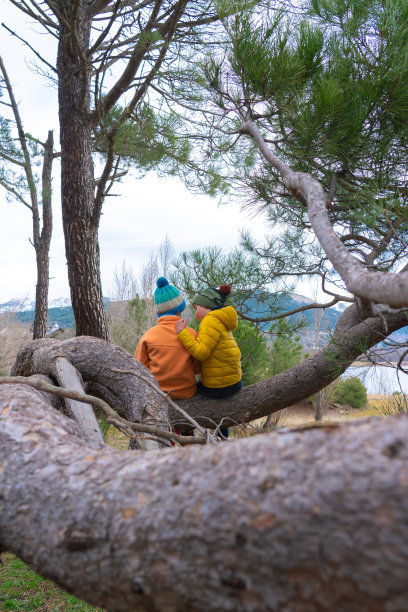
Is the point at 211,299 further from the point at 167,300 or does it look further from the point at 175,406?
the point at 175,406

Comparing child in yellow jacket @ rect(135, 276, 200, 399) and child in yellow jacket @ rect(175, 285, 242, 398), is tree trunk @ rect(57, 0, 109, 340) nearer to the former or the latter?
child in yellow jacket @ rect(135, 276, 200, 399)

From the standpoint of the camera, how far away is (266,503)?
1.52 ft

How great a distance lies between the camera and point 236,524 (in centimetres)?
47

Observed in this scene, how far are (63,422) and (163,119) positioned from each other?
3.71 m

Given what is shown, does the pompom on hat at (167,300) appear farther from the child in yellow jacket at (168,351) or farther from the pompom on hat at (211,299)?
the pompom on hat at (211,299)

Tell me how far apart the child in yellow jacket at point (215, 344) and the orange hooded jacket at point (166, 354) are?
55 mm

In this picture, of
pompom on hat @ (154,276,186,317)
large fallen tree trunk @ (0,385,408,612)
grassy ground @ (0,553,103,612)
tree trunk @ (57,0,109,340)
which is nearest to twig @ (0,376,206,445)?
large fallen tree trunk @ (0,385,408,612)

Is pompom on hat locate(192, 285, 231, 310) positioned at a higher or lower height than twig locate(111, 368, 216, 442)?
higher

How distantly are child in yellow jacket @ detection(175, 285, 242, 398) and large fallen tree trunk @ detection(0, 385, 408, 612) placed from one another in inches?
69.9

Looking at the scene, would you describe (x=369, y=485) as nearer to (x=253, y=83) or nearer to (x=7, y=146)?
(x=253, y=83)

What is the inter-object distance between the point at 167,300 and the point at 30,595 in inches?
68.5

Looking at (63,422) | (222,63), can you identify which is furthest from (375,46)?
(63,422)

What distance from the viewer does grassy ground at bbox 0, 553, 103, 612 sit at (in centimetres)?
217

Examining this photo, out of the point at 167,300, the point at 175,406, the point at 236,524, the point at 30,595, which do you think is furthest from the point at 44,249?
the point at 236,524
